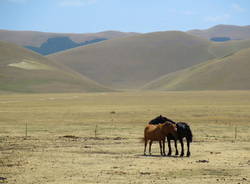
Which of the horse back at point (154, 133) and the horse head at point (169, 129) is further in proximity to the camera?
the horse back at point (154, 133)

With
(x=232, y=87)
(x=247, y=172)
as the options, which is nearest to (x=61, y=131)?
(x=247, y=172)

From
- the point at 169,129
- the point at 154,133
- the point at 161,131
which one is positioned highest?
the point at 169,129

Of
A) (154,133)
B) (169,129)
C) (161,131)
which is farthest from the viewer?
(154,133)

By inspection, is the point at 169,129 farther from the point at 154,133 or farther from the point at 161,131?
the point at 154,133

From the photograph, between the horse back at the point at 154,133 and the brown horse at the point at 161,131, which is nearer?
the brown horse at the point at 161,131

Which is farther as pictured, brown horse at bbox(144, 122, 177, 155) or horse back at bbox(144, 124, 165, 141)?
horse back at bbox(144, 124, 165, 141)

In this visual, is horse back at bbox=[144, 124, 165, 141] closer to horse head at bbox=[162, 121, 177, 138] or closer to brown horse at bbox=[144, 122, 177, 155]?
brown horse at bbox=[144, 122, 177, 155]

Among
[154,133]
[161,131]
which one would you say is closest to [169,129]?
[161,131]

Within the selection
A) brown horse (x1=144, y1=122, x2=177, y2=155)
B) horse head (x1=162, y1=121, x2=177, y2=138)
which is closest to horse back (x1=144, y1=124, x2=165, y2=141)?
brown horse (x1=144, y1=122, x2=177, y2=155)

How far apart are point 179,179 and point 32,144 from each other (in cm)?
1290

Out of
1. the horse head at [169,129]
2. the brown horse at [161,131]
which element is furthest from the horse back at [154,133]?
the horse head at [169,129]

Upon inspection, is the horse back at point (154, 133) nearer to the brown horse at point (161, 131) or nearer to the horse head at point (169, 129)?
the brown horse at point (161, 131)

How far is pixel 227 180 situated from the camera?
17219 millimetres

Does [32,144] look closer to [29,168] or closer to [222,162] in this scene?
[29,168]
